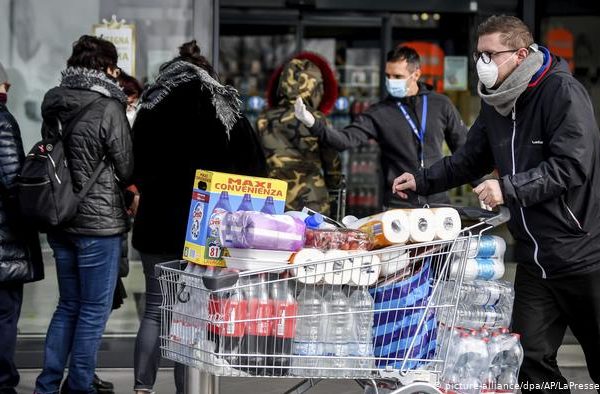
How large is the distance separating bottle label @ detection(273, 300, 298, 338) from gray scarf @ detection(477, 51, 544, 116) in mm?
1255

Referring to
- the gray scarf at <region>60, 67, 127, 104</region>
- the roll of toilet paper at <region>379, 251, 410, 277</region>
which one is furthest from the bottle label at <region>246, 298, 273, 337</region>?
the gray scarf at <region>60, 67, 127, 104</region>

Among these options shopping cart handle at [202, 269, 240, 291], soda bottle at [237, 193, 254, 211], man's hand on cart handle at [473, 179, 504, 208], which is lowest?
shopping cart handle at [202, 269, 240, 291]

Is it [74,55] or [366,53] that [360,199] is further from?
[74,55]

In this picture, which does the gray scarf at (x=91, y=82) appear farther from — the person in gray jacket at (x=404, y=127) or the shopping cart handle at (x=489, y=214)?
the shopping cart handle at (x=489, y=214)

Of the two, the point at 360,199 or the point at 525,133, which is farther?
the point at 360,199

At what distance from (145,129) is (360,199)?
6.22 meters

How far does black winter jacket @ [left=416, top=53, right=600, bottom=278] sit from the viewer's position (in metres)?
4.50

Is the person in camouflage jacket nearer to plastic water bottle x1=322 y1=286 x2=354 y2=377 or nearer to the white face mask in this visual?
the white face mask

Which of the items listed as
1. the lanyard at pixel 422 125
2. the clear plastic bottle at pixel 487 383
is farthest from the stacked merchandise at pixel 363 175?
the clear plastic bottle at pixel 487 383

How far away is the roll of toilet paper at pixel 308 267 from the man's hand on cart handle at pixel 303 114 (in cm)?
259

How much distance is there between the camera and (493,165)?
523 cm

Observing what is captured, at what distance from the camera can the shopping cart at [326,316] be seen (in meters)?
4.15

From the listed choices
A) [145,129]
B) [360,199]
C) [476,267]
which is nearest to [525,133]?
[476,267]

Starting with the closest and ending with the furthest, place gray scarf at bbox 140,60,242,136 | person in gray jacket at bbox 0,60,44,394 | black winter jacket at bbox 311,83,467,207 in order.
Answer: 1. gray scarf at bbox 140,60,242,136
2. person in gray jacket at bbox 0,60,44,394
3. black winter jacket at bbox 311,83,467,207
